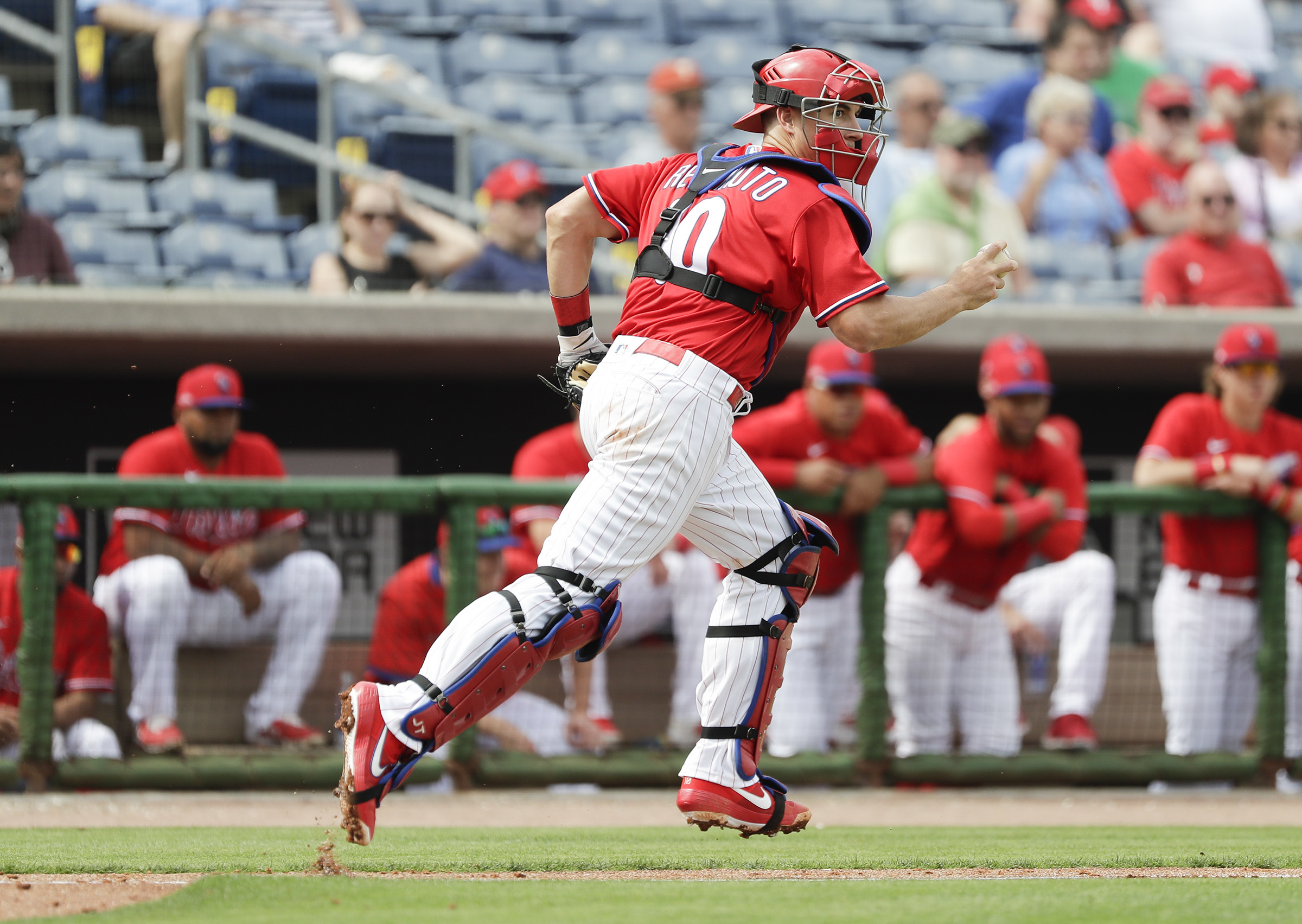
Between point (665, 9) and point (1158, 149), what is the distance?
3366mm

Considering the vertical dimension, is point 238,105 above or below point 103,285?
above

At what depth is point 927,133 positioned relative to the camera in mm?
8703

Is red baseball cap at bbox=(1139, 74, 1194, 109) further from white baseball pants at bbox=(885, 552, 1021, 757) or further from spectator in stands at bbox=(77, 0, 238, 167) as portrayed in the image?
spectator in stands at bbox=(77, 0, 238, 167)

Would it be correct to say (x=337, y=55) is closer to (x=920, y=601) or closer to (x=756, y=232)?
(x=920, y=601)

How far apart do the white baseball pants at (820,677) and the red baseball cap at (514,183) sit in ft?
8.04

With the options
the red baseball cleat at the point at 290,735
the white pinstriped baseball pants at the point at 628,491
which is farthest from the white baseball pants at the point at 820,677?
the white pinstriped baseball pants at the point at 628,491

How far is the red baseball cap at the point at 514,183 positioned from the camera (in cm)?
734

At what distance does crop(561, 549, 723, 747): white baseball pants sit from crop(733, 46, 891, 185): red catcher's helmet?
2.61 metres

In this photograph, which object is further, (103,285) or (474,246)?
(474,246)

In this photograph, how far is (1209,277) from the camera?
780cm

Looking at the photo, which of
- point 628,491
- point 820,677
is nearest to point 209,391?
point 820,677

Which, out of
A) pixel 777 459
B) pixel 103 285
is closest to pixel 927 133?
pixel 777 459

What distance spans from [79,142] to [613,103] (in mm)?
3189

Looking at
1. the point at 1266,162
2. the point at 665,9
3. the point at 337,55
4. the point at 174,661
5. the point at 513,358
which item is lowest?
the point at 174,661
